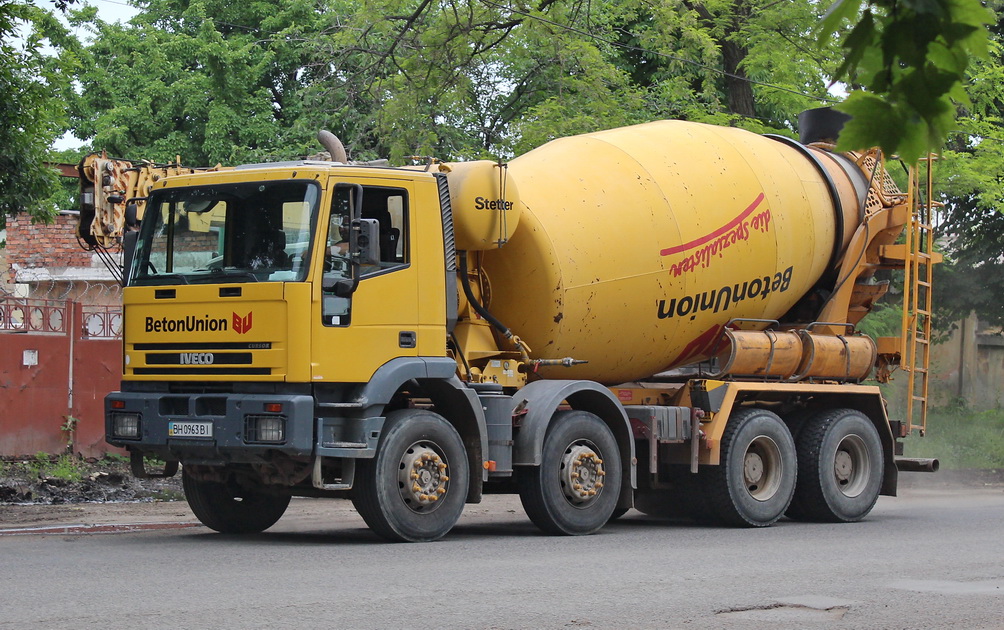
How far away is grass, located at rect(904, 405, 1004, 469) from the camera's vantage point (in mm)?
23422

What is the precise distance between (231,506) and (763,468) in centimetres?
505

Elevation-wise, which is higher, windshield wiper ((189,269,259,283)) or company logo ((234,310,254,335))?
windshield wiper ((189,269,259,283))

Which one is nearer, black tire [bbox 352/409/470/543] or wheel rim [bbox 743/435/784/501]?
black tire [bbox 352/409/470/543]

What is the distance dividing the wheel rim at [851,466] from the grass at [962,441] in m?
9.21

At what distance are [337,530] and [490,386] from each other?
82.3 inches

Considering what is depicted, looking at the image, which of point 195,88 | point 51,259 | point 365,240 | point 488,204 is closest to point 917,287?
point 488,204

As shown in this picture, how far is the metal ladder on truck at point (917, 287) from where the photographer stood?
14.3 meters

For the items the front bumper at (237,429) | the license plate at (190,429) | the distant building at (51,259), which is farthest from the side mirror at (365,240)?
the distant building at (51,259)

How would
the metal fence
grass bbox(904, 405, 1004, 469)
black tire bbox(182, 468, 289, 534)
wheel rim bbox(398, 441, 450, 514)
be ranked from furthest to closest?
grass bbox(904, 405, 1004, 469)
the metal fence
black tire bbox(182, 468, 289, 534)
wheel rim bbox(398, 441, 450, 514)

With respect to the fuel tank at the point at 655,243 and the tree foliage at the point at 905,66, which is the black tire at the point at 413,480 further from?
the tree foliage at the point at 905,66

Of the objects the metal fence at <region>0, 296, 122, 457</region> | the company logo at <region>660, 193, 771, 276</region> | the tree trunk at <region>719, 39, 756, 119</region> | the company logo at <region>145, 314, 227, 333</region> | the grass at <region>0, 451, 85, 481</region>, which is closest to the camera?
the company logo at <region>145, 314, 227, 333</region>

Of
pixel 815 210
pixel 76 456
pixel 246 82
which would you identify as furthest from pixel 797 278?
pixel 246 82

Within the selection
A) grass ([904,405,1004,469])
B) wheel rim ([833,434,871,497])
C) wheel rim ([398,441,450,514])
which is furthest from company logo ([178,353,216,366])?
grass ([904,405,1004,469])

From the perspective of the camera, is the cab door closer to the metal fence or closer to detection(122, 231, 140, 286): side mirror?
detection(122, 231, 140, 286): side mirror
